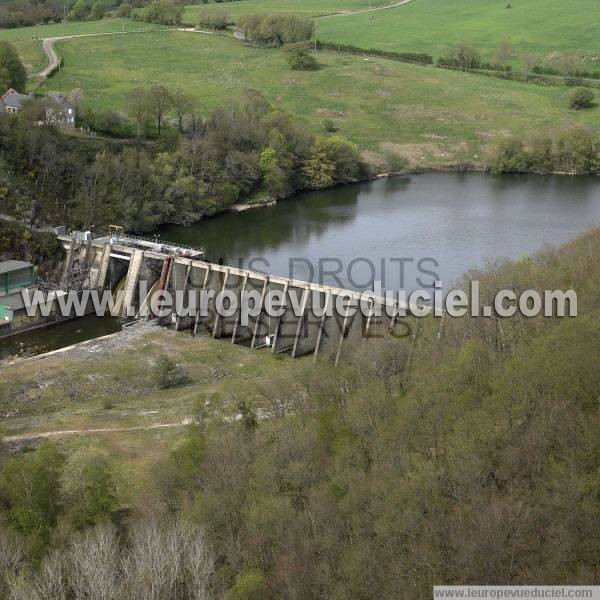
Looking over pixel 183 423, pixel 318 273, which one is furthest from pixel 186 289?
pixel 183 423

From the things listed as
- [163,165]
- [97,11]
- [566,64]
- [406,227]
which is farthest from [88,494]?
[97,11]

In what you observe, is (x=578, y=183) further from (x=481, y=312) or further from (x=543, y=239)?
(x=481, y=312)

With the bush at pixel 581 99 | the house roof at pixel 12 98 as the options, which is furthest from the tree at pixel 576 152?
the house roof at pixel 12 98

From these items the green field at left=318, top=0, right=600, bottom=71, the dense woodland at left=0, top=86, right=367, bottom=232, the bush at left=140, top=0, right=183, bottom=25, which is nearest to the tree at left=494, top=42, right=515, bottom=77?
the green field at left=318, top=0, right=600, bottom=71

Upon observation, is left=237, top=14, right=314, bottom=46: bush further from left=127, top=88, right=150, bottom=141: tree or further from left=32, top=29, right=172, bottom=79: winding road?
left=127, top=88, right=150, bottom=141: tree

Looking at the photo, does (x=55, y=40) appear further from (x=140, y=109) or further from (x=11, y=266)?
(x=11, y=266)

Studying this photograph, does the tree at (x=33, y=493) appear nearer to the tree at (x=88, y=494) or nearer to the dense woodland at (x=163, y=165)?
the tree at (x=88, y=494)
